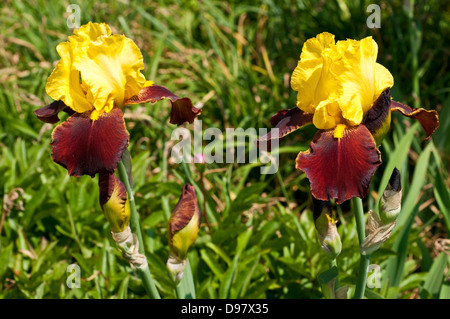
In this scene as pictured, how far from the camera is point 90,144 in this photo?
1251 millimetres

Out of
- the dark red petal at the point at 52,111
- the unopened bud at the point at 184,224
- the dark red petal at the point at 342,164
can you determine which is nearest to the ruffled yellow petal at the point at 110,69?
the dark red petal at the point at 52,111

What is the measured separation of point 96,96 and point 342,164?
583 mm

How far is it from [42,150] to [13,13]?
1.42 m

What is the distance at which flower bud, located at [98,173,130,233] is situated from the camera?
4.37 ft

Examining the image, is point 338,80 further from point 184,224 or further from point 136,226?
point 136,226

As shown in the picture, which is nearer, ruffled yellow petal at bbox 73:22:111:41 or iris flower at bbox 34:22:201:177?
iris flower at bbox 34:22:201:177

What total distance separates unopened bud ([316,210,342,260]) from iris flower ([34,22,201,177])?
41 cm

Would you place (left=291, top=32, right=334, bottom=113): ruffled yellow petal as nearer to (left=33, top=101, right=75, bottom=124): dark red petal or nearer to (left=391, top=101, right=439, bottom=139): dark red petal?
(left=391, top=101, right=439, bottom=139): dark red petal

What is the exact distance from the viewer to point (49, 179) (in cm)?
241

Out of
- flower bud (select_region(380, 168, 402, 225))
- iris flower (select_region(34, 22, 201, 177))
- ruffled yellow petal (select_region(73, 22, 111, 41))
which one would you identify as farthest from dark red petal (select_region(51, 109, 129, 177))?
Answer: flower bud (select_region(380, 168, 402, 225))

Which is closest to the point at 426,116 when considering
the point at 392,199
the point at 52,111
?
the point at 392,199

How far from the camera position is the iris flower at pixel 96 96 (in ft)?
4.08

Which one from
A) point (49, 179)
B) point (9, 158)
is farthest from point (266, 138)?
point (9, 158)

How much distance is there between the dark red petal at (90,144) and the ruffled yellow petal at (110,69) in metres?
0.05
